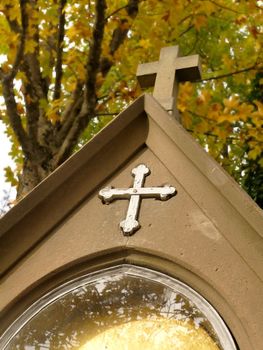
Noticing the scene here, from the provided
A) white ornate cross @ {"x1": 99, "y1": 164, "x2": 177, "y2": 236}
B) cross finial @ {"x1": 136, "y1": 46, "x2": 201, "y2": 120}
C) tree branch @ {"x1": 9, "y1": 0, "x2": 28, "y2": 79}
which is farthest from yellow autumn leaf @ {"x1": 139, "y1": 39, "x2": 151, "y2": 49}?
white ornate cross @ {"x1": 99, "y1": 164, "x2": 177, "y2": 236}

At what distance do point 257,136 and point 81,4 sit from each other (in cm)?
243

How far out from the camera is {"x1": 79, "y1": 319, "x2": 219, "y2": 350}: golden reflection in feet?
6.84

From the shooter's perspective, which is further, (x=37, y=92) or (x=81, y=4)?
(x=81, y=4)

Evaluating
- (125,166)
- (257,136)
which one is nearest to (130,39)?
(257,136)

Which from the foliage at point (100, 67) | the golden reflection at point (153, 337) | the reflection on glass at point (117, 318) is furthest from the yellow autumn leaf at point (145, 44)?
the golden reflection at point (153, 337)

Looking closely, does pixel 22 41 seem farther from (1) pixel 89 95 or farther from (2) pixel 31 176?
(2) pixel 31 176

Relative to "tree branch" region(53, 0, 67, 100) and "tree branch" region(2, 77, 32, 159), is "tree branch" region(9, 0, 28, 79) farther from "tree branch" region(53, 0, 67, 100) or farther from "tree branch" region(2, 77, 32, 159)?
"tree branch" region(53, 0, 67, 100)

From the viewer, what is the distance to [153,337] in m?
2.15

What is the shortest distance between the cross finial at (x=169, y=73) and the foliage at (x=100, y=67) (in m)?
1.63

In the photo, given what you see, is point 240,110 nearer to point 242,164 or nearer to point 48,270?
point 242,164

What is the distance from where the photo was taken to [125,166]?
2711 mm

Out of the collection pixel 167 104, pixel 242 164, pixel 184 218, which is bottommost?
pixel 184 218

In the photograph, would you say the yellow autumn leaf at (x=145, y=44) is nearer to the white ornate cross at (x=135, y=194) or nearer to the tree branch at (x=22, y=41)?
the tree branch at (x=22, y=41)

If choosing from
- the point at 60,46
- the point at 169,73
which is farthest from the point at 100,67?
the point at 169,73
